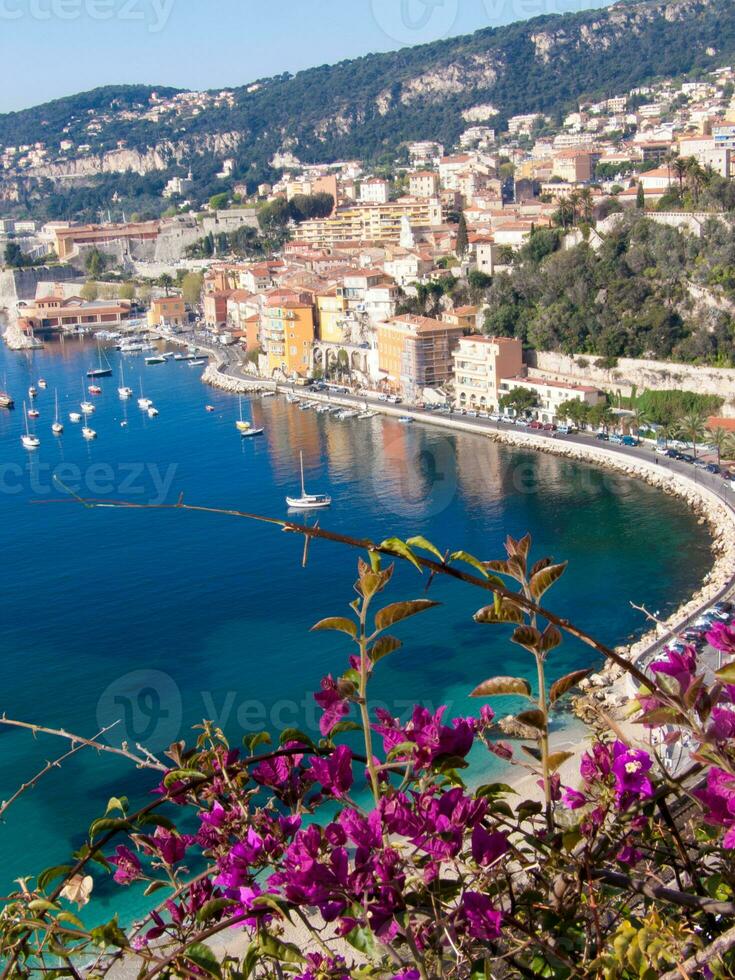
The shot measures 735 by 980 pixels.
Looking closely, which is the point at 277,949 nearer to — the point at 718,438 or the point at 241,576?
the point at 241,576

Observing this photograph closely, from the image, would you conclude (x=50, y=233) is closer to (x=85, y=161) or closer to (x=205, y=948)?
(x=85, y=161)

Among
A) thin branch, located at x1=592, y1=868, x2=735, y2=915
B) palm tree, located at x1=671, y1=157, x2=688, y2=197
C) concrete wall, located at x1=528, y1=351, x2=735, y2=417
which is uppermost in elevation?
palm tree, located at x1=671, y1=157, x2=688, y2=197

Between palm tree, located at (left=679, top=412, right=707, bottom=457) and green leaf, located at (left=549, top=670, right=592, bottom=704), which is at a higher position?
green leaf, located at (left=549, top=670, right=592, bottom=704)

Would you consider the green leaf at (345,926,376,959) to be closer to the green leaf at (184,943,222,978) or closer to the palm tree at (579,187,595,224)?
the green leaf at (184,943,222,978)

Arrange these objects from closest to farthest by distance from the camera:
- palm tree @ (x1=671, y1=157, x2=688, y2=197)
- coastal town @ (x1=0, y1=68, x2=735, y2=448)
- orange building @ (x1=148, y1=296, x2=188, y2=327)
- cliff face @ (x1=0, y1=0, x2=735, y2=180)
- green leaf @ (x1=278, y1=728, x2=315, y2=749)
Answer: green leaf @ (x1=278, y1=728, x2=315, y2=749) < coastal town @ (x1=0, y1=68, x2=735, y2=448) < palm tree @ (x1=671, y1=157, x2=688, y2=197) < orange building @ (x1=148, y1=296, x2=188, y2=327) < cliff face @ (x1=0, y1=0, x2=735, y2=180)

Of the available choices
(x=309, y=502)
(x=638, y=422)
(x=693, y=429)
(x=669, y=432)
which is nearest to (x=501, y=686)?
(x=309, y=502)

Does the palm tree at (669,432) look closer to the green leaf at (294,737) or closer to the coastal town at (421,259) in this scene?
the coastal town at (421,259)

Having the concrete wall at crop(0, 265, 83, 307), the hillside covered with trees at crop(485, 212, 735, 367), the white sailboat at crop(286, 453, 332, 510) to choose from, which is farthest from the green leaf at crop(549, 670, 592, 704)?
the concrete wall at crop(0, 265, 83, 307)
